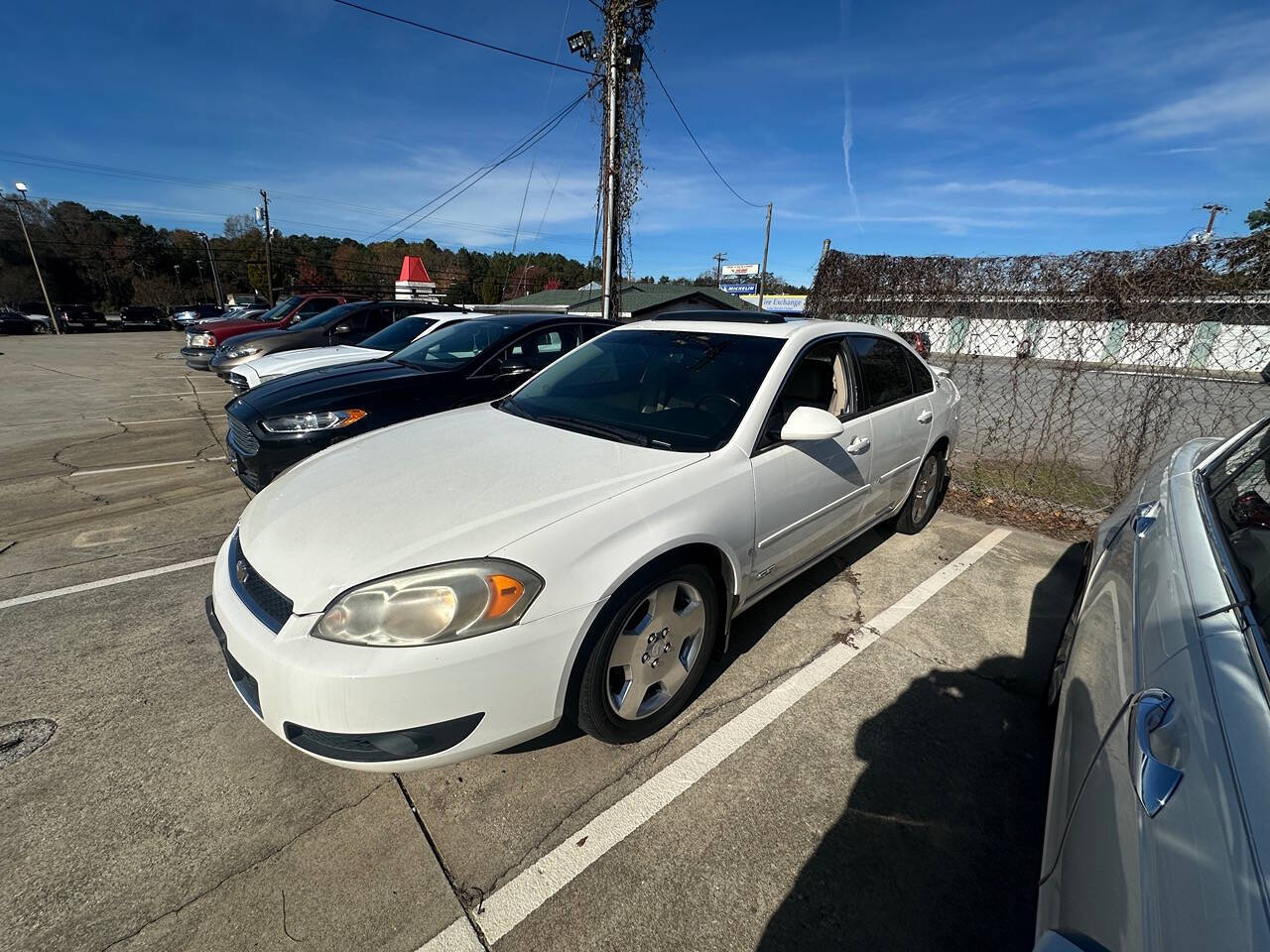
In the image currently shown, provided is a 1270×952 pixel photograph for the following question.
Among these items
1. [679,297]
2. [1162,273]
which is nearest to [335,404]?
[1162,273]

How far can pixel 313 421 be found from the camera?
383 cm

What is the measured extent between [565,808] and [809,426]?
174 centimetres

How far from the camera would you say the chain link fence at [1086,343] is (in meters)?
4.10

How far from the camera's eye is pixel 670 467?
2.11 meters

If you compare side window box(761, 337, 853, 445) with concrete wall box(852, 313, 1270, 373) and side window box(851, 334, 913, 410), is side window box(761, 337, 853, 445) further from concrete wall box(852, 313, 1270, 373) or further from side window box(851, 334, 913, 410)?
concrete wall box(852, 313, 1270, 373)

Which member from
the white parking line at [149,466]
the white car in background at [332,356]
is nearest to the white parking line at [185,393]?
the white car in background at [332,356]

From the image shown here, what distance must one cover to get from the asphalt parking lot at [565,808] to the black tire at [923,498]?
1053 millimetres

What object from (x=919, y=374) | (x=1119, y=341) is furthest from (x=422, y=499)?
(x=1119, y=341)

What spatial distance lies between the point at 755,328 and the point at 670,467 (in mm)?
1239

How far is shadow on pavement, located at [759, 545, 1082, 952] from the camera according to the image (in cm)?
157

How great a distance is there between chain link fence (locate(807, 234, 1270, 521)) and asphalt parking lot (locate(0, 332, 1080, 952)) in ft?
8.35

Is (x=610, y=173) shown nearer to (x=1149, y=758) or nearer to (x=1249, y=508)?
(x=1249, y=508)

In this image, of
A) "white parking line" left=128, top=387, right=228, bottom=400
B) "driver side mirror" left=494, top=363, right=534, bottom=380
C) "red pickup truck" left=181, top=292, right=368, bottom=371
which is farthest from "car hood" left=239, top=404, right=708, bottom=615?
"red pickup truck" left=181, top=292, right=368, bottom=371

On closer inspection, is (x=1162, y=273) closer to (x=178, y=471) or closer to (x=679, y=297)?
(x=178, y=471)
